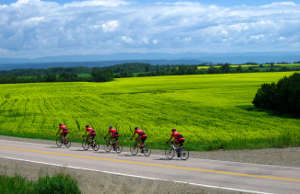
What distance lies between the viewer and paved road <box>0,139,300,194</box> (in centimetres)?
1538

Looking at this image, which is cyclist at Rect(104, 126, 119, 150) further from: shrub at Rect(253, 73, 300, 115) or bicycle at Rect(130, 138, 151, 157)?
shrub at Rect(253, 73, 300, 115)

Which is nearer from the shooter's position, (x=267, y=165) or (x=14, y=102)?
(x=267, y=165)

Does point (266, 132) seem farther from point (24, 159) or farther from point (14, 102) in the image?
point (14, 102)

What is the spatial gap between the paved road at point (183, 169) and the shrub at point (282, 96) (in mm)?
28440

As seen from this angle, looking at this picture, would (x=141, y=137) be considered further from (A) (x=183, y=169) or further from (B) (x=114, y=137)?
(A) (x=183, y=169)

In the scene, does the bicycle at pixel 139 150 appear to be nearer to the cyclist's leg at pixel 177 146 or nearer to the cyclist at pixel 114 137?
the cyclist at pixel 114 137

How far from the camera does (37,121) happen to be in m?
42.8

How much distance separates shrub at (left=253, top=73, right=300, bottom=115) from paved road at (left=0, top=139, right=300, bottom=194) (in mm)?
Result: 28440

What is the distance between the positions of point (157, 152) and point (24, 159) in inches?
316

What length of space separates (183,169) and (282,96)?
108 ft

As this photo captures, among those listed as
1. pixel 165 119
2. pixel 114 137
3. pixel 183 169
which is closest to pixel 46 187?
pixel 183 169

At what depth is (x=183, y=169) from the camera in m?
18.8

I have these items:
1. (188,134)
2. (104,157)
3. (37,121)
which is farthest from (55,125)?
(104,157)

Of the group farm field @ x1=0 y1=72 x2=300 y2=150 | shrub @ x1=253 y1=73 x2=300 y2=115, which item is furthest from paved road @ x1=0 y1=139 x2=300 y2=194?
shrub @ x1=253 y1=73 x2=300 y2=115
